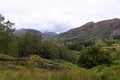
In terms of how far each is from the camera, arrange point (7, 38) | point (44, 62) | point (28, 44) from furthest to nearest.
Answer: point (28, 44) → point (7, 38) → point (44, 62)

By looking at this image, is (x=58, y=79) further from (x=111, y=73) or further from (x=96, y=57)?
(x=96, y=57)

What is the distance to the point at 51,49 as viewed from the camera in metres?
90.2

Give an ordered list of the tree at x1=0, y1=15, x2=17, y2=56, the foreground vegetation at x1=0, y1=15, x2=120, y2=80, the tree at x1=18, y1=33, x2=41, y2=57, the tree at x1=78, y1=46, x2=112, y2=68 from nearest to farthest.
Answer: the foreground vegetation at x1=0, y1=15, x2=120, y2=80
the tree at x1=78, y1=46, x2=112, y2=68
the tree at x1=0, y1=15, x2=17, y2=56
the tree at x1=18, y1=33, x2=41, y2=57

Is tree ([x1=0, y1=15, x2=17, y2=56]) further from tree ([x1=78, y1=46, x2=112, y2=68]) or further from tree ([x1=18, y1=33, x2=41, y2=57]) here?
tree ([x1=78, y1=46, x2=112, y2=68])

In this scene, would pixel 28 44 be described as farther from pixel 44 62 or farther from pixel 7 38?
pixel 44 62

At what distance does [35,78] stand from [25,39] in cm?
7060

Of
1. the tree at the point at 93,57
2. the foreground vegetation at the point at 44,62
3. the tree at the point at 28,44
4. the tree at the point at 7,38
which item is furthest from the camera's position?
→ the tree at the point at 28,44

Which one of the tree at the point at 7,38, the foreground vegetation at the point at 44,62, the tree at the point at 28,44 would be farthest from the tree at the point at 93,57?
the tree at the point at 28,44

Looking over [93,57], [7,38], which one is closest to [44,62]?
[93,57]

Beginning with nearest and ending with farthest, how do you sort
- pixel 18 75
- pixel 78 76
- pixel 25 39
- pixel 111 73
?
pixel 78 76 < pixel 18 75 < pixel 111 73 < pixel 25 39

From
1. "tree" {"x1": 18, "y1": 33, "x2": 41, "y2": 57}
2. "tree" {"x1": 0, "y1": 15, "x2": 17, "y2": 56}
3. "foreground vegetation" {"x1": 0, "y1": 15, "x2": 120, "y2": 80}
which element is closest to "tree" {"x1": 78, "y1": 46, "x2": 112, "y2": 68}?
"foreground vegetation" {"x1": 0, "y1": 15, "x2": 120, "y2": 80}

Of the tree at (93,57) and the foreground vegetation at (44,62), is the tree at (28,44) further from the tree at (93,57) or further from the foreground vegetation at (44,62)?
the tree at (93,57)

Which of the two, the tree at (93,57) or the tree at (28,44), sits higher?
Answer: the tree at (28,44)

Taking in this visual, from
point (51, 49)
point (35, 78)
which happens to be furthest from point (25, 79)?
point (51, 49)
